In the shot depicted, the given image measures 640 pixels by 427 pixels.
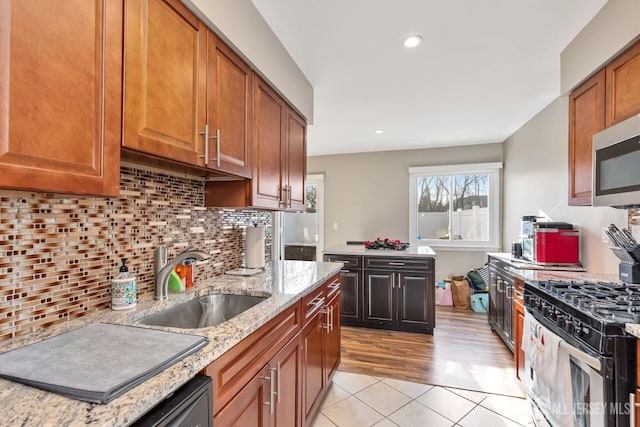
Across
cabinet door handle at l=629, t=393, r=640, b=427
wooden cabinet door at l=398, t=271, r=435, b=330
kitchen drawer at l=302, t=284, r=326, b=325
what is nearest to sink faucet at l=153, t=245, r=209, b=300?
kitchen drawer at l=302, t=284, r=326, b=325

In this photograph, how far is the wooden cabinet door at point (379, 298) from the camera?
3551 mm

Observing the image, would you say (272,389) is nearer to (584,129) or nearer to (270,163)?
(270,163)

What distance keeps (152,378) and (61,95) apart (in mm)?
763

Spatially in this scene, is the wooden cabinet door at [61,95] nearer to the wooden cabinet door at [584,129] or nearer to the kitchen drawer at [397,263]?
the wooden cabinet door at [584,129]

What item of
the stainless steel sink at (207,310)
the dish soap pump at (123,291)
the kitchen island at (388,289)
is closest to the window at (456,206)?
the kitchen island at (388,289)

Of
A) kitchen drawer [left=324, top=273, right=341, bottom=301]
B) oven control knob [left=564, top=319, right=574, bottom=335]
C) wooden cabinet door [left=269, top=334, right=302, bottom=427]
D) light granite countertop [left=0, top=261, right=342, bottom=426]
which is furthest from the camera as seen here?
kitchen drawer [left=324, top=273, right=341, bottom=301]

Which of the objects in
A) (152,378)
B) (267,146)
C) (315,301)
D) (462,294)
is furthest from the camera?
(462,294)

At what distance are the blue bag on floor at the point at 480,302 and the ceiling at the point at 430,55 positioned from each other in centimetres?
237

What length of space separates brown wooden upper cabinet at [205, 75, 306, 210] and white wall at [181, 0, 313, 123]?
95 mm

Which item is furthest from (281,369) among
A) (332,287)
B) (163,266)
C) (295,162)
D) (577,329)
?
(295,162)

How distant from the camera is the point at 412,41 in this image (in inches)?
84.0

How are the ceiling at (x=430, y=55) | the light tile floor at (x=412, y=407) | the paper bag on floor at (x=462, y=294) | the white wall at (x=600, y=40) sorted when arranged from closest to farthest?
the white wall at (x=600, y=40)
the ceiling at (x=430, y=55)
the light tile floor at (x=412, y=407)
the paper bag on floor at (x=462, y=294)

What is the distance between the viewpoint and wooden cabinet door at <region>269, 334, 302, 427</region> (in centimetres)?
137

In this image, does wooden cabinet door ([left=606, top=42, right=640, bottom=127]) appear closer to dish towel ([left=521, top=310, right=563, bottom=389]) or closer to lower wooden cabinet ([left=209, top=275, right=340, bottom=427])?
dish towel ([left=521, top=310, right=563, bottom=389])
